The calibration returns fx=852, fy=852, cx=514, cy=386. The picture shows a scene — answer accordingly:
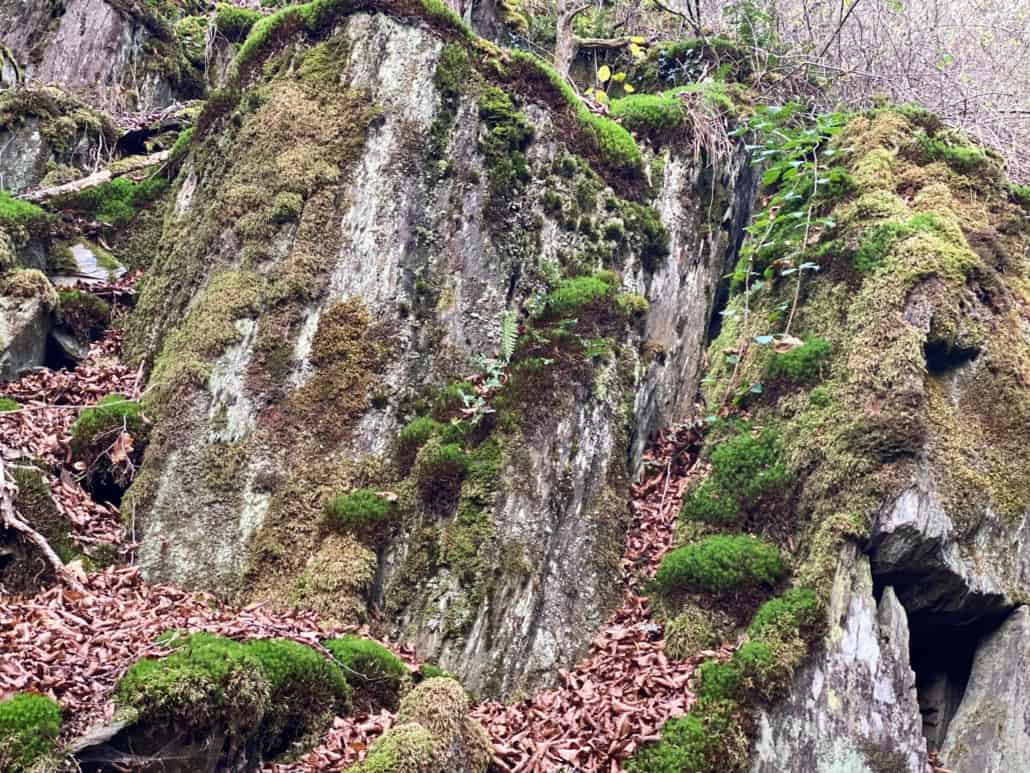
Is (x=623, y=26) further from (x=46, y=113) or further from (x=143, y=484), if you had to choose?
(x=143, y=484)

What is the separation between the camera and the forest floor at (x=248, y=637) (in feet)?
16.1

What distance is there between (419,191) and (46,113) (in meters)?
6.29

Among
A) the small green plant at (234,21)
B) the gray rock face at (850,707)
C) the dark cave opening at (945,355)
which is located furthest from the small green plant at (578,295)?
the small green plant at (234,21)

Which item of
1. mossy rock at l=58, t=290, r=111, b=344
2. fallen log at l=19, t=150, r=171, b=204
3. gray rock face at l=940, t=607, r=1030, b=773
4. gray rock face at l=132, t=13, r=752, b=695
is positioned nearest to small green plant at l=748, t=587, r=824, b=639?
gray rock face at l=132, t=13, r=752, b=695

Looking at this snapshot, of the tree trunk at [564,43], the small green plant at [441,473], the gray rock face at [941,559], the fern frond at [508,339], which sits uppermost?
the tree trunk at [564,43]

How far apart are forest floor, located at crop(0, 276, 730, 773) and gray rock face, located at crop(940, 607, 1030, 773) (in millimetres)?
2075

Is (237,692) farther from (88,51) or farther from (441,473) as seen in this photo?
(88,51)

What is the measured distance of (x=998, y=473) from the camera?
743 cm

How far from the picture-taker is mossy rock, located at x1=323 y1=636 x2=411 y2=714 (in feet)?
19.1

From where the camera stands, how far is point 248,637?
561 centimetres

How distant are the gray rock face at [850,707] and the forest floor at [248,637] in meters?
0.64

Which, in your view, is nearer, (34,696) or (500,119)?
(34,696)

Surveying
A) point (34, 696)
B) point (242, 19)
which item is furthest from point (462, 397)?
point (242, 19)

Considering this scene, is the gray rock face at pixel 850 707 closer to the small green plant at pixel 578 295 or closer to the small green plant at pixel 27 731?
the small green plant at pixel 578 295
